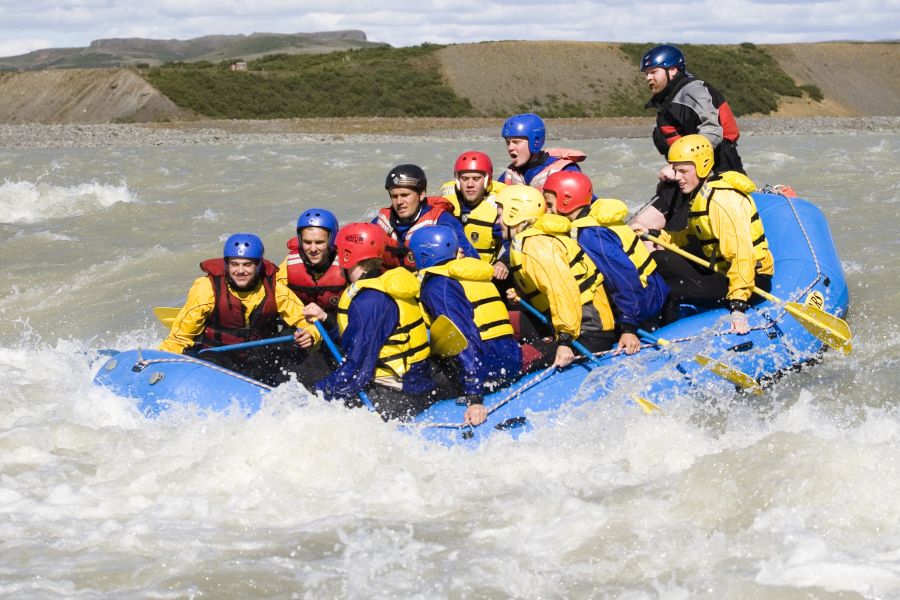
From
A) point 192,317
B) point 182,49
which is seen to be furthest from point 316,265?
point 182,49

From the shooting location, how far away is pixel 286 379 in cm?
546

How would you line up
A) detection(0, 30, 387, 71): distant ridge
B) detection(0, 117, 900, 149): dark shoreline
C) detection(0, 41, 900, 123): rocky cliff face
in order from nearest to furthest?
1. detection(0, 117, 900, 149): dark shoreline
2. detection(0, 41, 900, 123): rocky cliff face
3. detection(0, 30, 387, 71): distant ridge

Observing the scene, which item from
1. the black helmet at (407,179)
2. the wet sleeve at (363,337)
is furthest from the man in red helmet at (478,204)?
the wet sleeve at (363,337)

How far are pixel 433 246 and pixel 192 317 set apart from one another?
1660mm

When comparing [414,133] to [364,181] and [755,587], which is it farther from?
[755,587]

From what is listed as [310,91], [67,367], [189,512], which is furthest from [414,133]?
[189,512]

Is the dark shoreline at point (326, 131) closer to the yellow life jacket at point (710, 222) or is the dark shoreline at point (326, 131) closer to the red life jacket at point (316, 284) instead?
the red life jacket at point (316, 284)

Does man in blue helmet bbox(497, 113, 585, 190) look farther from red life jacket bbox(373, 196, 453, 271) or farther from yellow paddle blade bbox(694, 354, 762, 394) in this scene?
yellow paddle blade bbox(694, 354, 762, 394)

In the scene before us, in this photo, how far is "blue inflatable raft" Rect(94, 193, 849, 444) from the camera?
4777 mm

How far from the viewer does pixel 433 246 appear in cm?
460

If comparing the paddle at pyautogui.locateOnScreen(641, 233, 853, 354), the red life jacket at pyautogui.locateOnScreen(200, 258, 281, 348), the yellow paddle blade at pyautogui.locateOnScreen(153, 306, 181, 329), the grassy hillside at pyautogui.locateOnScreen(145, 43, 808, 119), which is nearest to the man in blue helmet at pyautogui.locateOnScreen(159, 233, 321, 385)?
the red life jacket at pyautogui.locateOnScreen(200, 258, 281, 348)

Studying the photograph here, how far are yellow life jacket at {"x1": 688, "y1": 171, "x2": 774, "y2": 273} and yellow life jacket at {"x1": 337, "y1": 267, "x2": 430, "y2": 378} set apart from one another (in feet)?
6.18

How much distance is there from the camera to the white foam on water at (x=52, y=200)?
13594mm

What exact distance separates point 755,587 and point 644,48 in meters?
50.7
